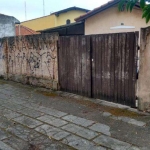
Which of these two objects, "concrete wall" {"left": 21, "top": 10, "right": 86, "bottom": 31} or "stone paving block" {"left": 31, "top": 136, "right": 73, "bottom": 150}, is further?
"concrete wall" {"left": 21, "top": 10, "right": 86, "bottom": 31}

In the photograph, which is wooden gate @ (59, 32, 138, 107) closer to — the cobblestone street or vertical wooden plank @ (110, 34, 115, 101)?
vertical wooden plank @ (110, 34, 115, 101)

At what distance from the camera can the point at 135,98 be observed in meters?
5.15

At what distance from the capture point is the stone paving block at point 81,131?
379cm

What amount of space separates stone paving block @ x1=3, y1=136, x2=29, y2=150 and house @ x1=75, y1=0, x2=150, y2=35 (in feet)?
25.5

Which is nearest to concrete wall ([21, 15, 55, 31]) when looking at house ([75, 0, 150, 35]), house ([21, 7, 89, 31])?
house ([21, 7, 89, 31])

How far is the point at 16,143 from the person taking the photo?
11.7 feet

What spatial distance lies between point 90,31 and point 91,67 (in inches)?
193

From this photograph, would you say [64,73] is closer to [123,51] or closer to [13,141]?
[123,51]

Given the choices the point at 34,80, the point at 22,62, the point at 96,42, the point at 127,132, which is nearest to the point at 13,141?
the point at 127,132

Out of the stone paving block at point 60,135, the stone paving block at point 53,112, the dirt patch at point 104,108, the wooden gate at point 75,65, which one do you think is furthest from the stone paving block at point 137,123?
the wooden gate at point 75,65

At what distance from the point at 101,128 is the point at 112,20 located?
282 inches

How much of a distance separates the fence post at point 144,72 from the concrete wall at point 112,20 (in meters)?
4.85

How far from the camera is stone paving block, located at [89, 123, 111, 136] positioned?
3.90m

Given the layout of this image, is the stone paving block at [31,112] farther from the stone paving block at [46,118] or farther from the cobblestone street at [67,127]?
the stone paving block at [46,118]
